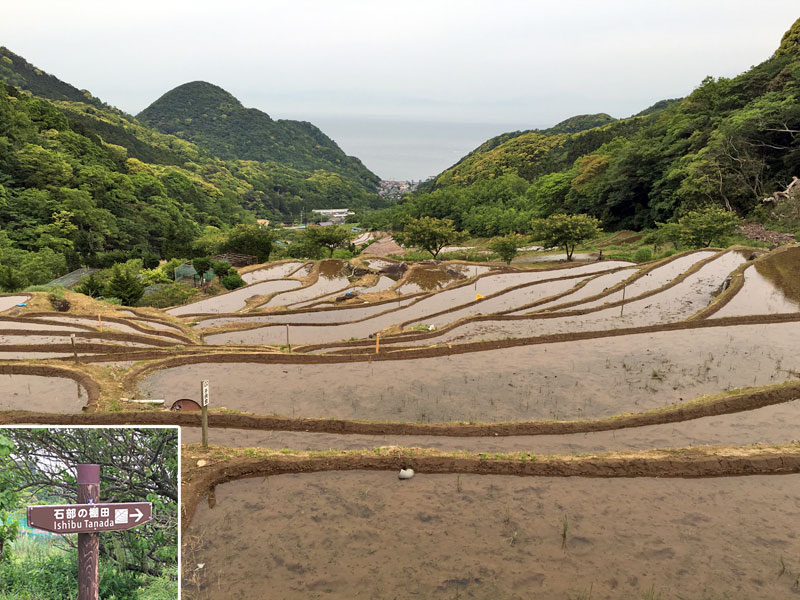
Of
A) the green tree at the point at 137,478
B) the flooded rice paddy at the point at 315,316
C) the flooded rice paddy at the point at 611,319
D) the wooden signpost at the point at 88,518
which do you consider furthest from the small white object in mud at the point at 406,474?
the flooded rice paddy at the point at 315,316

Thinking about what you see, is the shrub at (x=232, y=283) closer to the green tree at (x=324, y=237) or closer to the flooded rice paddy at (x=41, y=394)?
the green tree at (x=324, y=237)

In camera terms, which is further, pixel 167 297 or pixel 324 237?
pixel 324 237

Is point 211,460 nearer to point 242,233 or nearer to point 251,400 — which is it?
point 251,400

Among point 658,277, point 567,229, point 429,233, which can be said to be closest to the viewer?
point 658,277

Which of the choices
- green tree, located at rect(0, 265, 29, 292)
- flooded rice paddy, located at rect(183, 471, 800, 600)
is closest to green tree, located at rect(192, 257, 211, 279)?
green tree, located at rect(0, 265, 29, 292)

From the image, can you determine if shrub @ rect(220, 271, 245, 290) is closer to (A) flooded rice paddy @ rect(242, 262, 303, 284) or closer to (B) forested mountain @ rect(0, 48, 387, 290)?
(A) flooded rice paddy @ rect(242, 262, 303, 284)

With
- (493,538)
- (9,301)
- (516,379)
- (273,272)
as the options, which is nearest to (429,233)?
(273,272)

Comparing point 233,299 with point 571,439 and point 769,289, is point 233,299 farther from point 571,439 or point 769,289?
point 769,289
